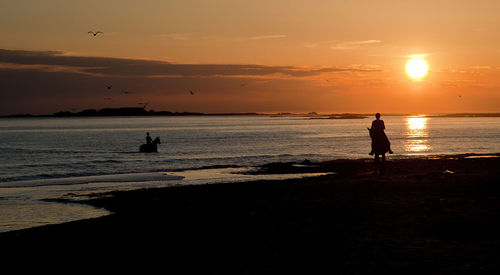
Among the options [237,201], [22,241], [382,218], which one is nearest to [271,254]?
[382,218]

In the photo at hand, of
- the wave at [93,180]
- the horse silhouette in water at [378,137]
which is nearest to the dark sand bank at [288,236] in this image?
the horse silhouette in water at [378,137]

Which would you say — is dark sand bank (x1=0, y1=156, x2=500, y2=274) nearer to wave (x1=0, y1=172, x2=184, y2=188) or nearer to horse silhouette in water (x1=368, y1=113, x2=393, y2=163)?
horse silhouette in water (x1=368, y1=113, x2=393, y2=163)

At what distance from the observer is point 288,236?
1248 cm

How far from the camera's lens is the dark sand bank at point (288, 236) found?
10086 millimetres

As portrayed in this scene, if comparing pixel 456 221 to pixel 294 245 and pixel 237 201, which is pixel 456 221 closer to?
pixel 294 245

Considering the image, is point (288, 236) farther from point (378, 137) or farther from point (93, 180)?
point (93, 180)

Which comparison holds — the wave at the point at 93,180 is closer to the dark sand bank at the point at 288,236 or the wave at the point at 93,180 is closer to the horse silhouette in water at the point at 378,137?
the horse silhouette in water at the point at 378,137

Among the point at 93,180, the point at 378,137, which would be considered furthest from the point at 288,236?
the point at 93,180

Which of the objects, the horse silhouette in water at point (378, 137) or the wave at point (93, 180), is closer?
the horse silhouette in water at point (378, 137)

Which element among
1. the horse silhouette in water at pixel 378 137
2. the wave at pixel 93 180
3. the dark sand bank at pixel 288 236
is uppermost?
the horse silhouette in water at pixel 378 137

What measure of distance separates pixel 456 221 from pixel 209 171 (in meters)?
25.4

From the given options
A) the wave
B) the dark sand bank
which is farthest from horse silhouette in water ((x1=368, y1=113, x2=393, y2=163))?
the wave

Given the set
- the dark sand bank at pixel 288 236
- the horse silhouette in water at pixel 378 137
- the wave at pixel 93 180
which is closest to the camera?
the dark sand bank at pixel 288 236

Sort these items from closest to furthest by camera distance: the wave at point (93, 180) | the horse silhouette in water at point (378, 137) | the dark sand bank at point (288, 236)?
the dark sand bank at point (288, 236) → the horse silhouette in water at point (378, 137) → the wave at point (93, 180)
